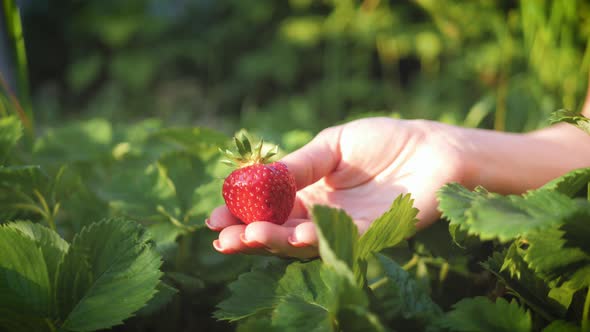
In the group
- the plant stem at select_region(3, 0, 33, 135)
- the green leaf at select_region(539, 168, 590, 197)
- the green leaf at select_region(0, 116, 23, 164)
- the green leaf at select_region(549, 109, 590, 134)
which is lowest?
the green leaf at select_region(539, 168, 590, 197)

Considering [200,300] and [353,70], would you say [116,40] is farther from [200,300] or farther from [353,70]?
[200,300]

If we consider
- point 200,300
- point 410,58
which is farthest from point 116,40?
point 200,300

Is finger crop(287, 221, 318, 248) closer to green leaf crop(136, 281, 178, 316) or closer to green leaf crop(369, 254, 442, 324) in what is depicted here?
green leaf crop(369, 254, 442, 324)

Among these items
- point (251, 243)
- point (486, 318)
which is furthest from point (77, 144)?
point (486, 318)

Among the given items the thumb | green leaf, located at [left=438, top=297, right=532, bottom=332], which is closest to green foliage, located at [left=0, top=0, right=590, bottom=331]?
green leaf, located at [left=438, top=297, right=532, bottom=332]

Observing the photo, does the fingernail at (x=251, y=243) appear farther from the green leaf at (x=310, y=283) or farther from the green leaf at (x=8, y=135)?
the green leaf at (x=8, y=135)

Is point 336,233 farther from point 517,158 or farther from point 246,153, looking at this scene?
point 517,158

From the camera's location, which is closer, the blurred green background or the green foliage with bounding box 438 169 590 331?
the green foliage with bounding box 438 169 590 331
